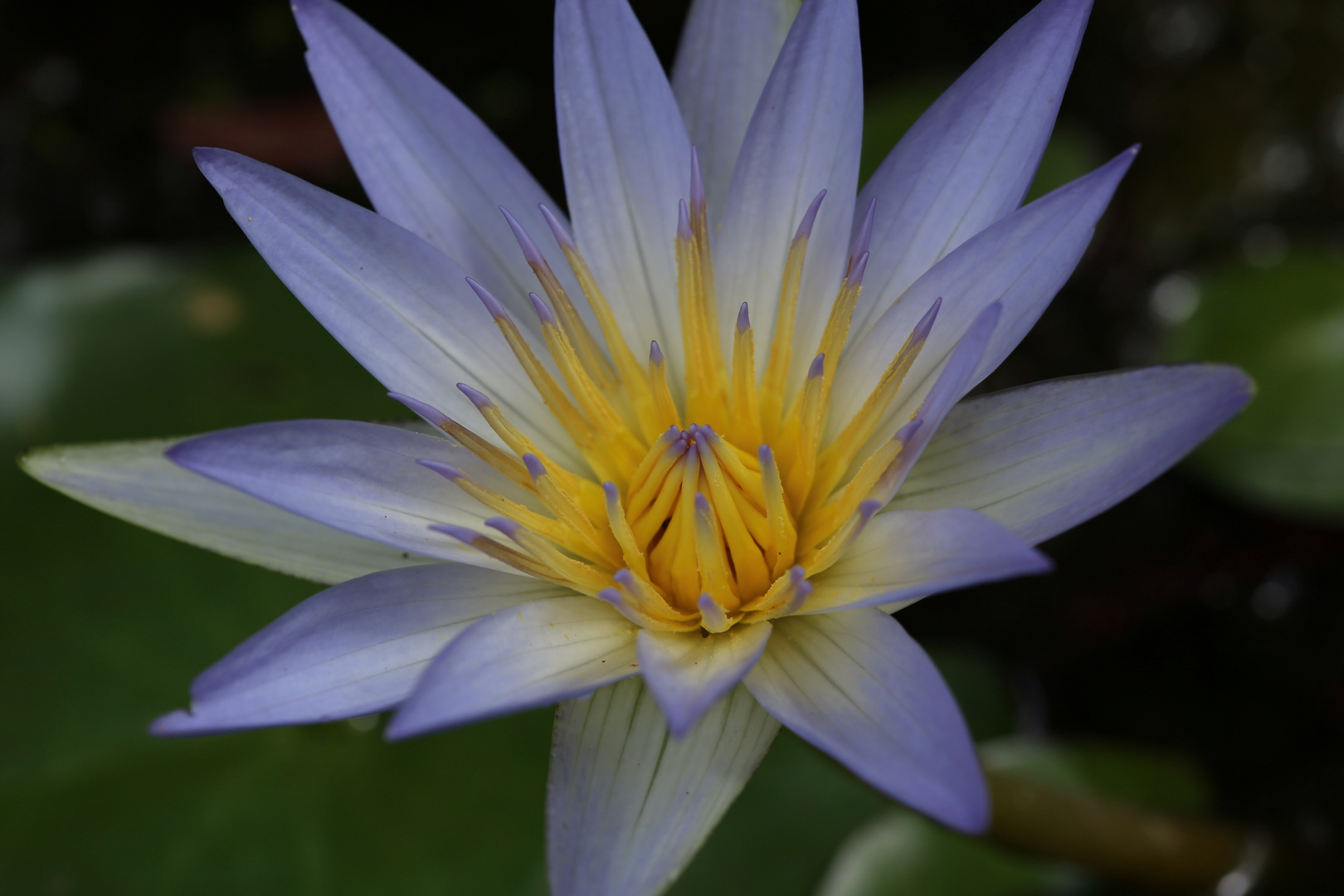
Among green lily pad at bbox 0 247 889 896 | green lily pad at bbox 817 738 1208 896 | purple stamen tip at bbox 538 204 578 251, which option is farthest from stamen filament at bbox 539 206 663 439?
green lily pad at bbox 817 738 1208 896

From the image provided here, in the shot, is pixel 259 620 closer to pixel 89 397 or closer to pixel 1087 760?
pixel 89 397

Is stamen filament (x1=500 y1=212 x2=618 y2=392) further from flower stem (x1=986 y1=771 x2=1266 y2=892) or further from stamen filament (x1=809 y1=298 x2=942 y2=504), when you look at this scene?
flower stem (x1=986 y1=771 x2=1266 y2=892)

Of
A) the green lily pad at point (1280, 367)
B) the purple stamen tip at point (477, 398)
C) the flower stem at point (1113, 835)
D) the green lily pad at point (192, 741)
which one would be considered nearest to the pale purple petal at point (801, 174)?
the purple stamen tip at point (477, 398)

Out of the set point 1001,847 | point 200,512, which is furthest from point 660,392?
point 1001,847

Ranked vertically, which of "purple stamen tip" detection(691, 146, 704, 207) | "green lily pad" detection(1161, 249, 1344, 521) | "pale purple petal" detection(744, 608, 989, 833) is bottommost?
"green lily pad" detection(1161, 249, 1344, 521)

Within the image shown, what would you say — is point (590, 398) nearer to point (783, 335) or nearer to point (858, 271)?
point (783, 335)

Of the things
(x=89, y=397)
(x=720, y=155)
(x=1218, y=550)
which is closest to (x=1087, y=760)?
(x=1218, y=550)
